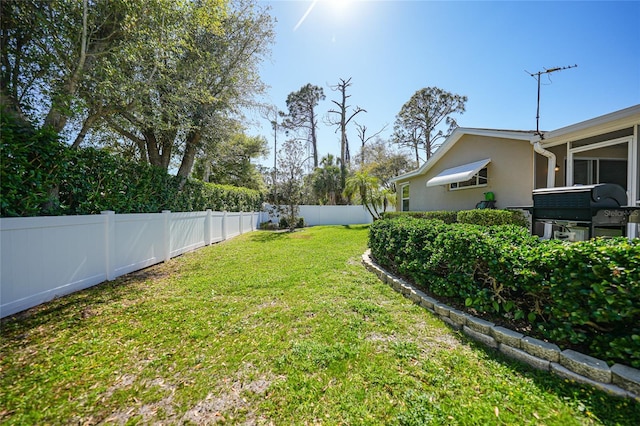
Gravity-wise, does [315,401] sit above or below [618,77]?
below

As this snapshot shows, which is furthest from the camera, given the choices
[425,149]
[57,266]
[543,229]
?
[425,149]

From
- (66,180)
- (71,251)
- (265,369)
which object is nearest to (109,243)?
(71,251)

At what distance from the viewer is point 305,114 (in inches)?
1040

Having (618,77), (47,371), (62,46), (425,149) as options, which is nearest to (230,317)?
(47,371)

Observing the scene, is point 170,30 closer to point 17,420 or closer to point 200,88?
point 200,88

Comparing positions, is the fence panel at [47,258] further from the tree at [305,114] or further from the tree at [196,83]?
the tree at [305,114]

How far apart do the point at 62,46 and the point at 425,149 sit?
25.6 meters

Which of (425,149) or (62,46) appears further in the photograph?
(425,149)

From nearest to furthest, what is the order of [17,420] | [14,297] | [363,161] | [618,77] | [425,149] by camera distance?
[17,420]
[14,297]
[618,77]
[425,149]
[363,161]

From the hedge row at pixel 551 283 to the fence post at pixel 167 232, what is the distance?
7.05m

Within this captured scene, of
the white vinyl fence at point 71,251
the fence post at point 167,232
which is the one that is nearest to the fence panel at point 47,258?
the white vinyl fence at point 71,251

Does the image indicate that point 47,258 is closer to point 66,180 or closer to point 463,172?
point 66,180

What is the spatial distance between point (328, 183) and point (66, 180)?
18280mm

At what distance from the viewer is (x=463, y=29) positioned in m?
8.24
